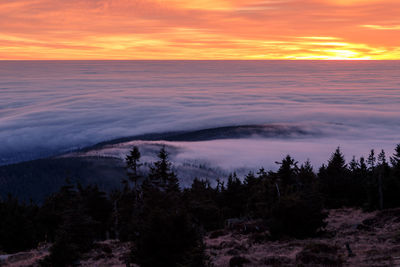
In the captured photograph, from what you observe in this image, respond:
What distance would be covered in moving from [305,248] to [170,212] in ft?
22.2

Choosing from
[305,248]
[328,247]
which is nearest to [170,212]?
[305,248]

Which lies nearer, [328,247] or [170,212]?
[170,212]

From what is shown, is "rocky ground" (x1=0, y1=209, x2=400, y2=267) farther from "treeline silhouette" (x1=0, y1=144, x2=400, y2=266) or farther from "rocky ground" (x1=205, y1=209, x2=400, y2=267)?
"treeline silhouette" (x1=0, y1=144, x2=400, y2=266)

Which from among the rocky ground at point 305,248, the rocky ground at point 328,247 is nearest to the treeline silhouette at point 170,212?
the rocky ground at point 305,248

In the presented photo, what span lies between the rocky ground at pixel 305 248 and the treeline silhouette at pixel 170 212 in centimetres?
124

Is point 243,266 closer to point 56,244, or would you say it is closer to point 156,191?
point 56,244

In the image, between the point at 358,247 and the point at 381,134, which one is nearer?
the point at 358,247

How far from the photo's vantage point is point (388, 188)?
3484cm

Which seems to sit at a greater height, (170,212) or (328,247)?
(170,212)

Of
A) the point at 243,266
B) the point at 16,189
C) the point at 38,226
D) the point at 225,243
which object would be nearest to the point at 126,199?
the point at 38,226

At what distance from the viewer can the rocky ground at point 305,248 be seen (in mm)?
18672

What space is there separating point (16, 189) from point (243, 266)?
288 feet

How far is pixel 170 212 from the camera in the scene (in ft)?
62.5

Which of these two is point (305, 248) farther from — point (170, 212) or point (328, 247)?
point (170, 212)
